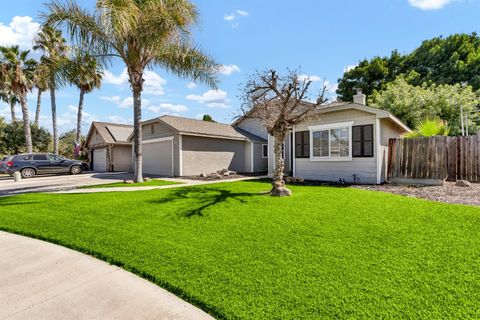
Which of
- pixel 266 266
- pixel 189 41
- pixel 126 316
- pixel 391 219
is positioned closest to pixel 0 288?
pixel 126 316

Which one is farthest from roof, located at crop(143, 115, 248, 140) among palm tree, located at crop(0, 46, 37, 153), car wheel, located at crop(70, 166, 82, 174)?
palm tree, located at crop(0, 46, 37, 153)

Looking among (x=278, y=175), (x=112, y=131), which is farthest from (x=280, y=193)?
(x=112, y=131)

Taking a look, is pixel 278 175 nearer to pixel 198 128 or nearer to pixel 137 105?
pixel 137 105

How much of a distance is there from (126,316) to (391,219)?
5091mm

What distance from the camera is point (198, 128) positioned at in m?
17.3

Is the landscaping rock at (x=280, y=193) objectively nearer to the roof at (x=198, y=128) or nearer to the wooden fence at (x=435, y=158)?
the wooden fence at (x=435, y=158)

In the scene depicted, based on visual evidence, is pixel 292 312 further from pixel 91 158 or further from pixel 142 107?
pixel 91 158

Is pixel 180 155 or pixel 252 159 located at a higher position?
pixel 180 155

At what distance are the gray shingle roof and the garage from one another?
1156 mm

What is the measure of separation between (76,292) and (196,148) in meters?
13.8

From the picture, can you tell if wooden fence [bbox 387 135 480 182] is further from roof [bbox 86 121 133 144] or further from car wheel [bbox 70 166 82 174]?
car wheel [bbox 70 166 82 174]

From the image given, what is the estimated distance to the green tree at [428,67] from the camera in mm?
24781

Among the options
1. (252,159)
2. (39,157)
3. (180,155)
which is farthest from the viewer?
(252,159)

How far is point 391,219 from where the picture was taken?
527cm
